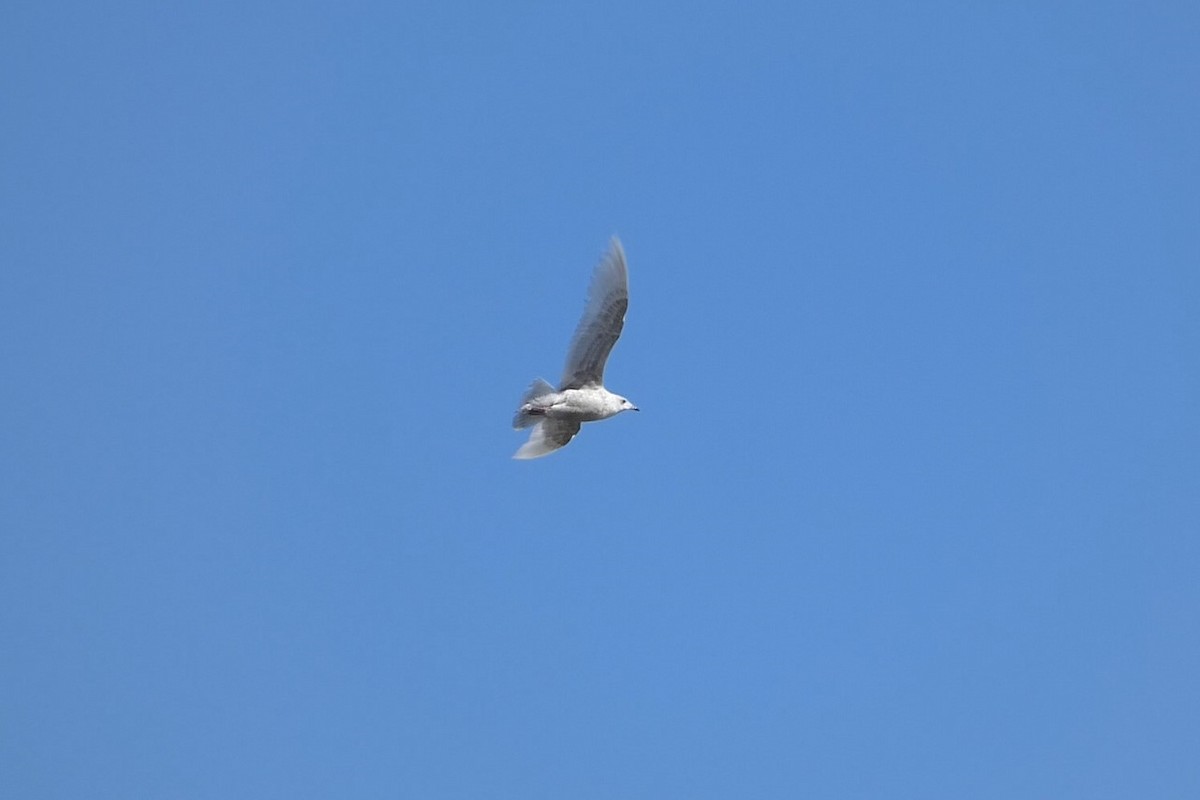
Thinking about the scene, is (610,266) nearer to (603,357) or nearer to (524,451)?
(603,357)

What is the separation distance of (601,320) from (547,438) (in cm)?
246

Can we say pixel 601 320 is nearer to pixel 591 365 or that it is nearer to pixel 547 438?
pixel 591 365

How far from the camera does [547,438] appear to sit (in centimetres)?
2856

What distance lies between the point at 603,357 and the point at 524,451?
230 cm

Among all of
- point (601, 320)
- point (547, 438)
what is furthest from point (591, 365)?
point (547, 438)

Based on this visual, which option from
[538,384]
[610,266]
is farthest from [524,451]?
[610,266]

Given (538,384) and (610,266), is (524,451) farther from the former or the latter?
(610,266)

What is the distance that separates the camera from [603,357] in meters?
27.9

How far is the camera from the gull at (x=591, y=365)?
2761cm

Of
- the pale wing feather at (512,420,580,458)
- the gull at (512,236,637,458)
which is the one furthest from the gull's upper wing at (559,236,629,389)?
the pale wing feather at (512,420,580,458)

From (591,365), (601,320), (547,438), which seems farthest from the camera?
(547,438)

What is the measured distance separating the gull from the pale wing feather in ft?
0.37

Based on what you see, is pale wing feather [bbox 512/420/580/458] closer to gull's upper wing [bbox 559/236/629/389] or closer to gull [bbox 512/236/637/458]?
gull [bbox 512/236/637/458]

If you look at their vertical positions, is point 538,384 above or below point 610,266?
below
